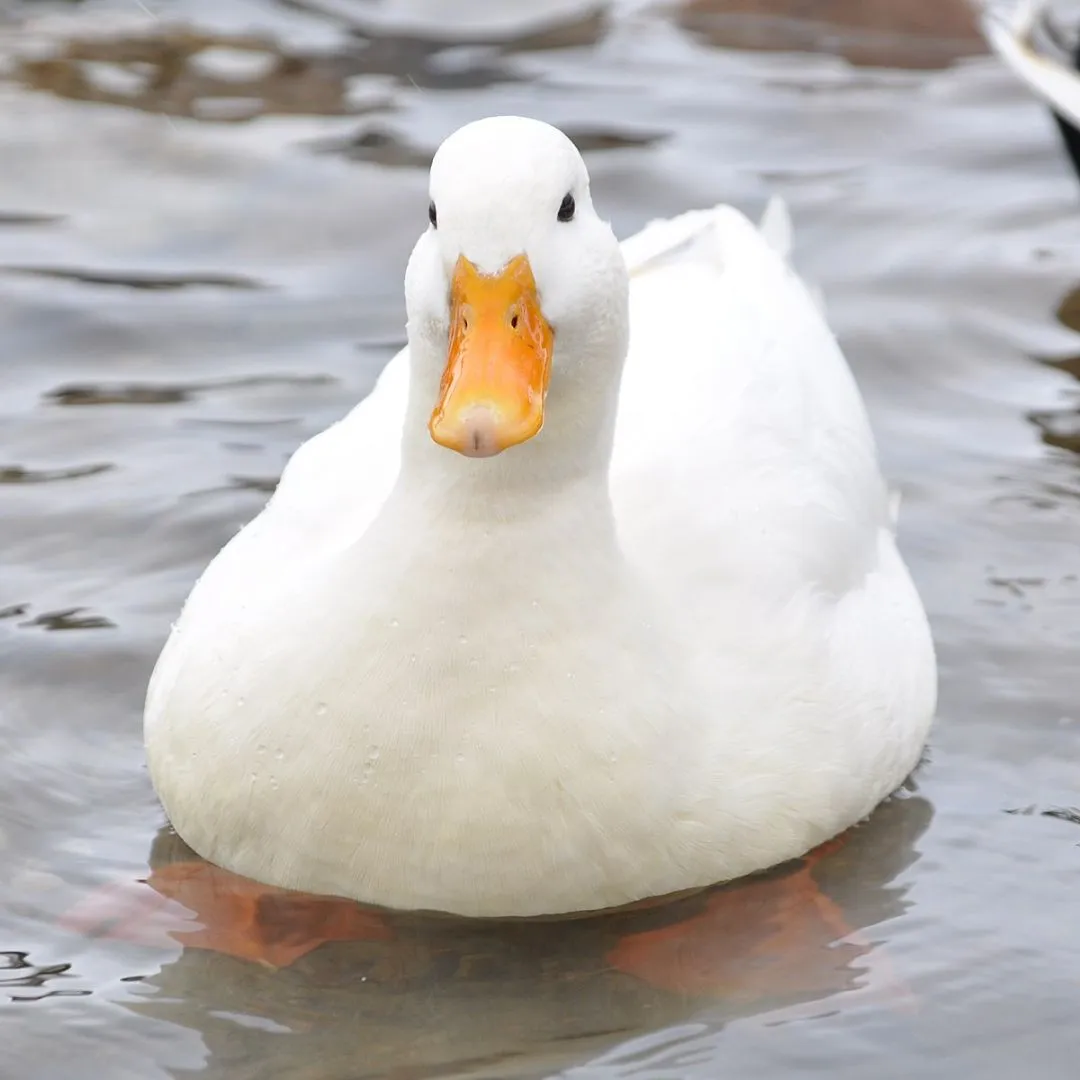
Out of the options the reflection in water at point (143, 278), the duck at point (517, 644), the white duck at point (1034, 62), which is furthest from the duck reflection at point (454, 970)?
the white duck at point (1034, 62)

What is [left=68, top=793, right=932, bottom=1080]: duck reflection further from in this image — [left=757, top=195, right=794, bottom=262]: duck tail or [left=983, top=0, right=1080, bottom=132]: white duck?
[left=983, top=0, right=1080, bottom=132]: white duck

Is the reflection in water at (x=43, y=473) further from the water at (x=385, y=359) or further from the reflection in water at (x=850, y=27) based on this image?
the reflection in water at (x=850, y=27)

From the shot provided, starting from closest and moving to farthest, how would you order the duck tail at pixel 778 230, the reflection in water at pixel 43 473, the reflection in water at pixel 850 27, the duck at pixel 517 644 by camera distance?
the duck at pixel 517 644
the reflection in water at pixel 43 473
the duck tail at pixel 778 230
the reflection in water at pixel 850 27

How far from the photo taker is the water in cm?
449

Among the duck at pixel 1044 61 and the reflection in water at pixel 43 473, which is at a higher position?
the duck at pixel 1044 61

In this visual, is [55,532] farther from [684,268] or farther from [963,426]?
[963,426]

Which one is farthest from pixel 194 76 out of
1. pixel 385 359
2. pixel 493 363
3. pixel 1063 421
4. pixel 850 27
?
pixel 493 363

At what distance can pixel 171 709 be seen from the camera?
471 centimetres

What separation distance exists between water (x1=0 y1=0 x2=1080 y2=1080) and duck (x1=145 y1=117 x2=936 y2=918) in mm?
240

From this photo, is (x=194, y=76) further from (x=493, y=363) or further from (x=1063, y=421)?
(x=493, y=363)

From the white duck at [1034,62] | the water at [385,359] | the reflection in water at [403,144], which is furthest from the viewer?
the reflection in water at [403,144]

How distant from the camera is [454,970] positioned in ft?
15.1

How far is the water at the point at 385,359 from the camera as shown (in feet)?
14.7

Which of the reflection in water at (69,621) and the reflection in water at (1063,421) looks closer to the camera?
the reflection in water at (69,621)
